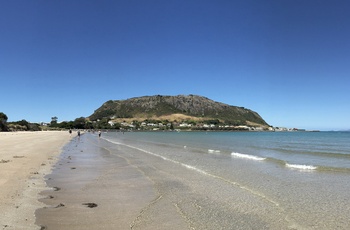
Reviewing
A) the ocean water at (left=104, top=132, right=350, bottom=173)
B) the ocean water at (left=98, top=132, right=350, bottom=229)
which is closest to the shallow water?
the ocean water at (left=98, top=132, right=350, bottom=229)

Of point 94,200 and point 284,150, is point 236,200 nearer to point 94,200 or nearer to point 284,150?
point 94,200

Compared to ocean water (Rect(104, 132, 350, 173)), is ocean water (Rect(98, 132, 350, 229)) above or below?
below

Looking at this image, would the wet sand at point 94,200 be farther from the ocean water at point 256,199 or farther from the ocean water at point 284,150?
the ocean water at point 284,150

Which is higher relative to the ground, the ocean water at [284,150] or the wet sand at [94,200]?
the ocean water at [284,150]

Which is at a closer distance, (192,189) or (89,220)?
(89,220)

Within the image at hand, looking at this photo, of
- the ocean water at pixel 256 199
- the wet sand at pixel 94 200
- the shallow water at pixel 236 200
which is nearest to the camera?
the wet sand at pixel 94 200

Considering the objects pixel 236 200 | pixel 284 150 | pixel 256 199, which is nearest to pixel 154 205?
pixel 236 200

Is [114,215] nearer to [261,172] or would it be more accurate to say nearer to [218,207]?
[218,207]

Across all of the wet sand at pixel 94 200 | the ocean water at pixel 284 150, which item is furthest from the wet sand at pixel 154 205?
the ocean water at pixel 284 150

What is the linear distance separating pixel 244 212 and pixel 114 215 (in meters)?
3.67

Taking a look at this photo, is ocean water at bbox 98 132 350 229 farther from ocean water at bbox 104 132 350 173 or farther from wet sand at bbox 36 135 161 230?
ocean water at bbox 104 132 350 173

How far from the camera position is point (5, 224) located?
6.82 metres

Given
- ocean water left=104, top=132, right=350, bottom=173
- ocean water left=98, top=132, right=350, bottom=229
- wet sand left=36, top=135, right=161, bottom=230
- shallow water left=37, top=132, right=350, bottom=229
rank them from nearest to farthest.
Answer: wet sand left=36, top=135, right=161, bottom=230
shallow water left=37, top=132, right=350, bottom=229
ocean water left=98, top=132, right=350, bottom=229
ocean water left=104, top=132, right=350, bottom=173

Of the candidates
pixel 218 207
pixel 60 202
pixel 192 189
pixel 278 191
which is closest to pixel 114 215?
pixel 60 202
